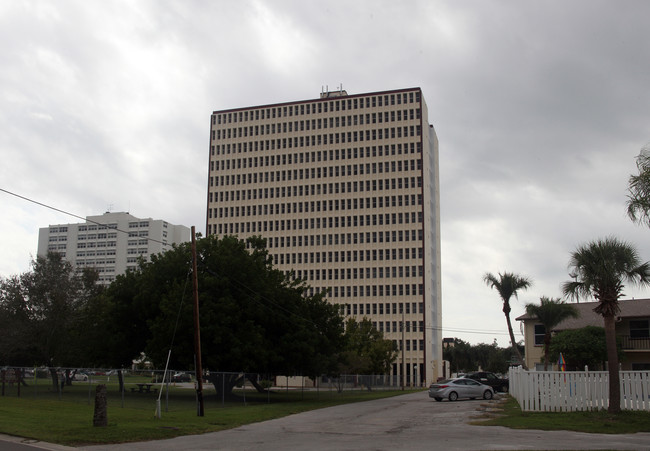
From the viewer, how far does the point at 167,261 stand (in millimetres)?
42219

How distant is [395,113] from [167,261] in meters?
75.1

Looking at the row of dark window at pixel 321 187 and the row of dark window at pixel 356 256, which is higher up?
the row of dark window at pixel 321 187

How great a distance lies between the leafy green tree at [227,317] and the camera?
3788cm

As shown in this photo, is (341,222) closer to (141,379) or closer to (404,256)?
(404,256)

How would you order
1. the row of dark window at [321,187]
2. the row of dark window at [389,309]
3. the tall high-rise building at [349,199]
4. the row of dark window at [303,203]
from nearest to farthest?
the row of dark window at [389,309]
the tall high-rise building at [349,199]
the row of dark window at [303,203]
the row of dark window at [321,187]

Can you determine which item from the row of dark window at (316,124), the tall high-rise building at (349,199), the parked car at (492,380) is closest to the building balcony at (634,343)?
the parked car at (492,380)

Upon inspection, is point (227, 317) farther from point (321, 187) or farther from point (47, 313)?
point (321, 187)

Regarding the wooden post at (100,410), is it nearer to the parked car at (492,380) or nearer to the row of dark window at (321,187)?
the parked car at (492,380)

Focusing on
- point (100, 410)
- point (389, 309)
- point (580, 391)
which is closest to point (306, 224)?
point (389, 309)

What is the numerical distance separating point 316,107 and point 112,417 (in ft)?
311

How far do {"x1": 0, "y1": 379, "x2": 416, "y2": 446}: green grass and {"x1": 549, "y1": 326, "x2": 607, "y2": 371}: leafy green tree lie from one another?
62.5ft

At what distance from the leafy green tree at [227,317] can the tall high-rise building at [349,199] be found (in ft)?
198

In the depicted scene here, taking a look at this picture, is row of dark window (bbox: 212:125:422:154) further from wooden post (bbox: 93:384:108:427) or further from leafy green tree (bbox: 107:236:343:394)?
wooden post (bbox: 93:384:108:427)

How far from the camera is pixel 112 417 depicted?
82.3ft
